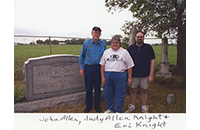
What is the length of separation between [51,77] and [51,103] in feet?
2.12

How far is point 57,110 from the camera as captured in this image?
353 centimetres

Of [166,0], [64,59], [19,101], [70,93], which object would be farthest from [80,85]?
[166,0]

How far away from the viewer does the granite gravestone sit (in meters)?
3.44

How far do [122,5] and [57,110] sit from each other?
369 cm

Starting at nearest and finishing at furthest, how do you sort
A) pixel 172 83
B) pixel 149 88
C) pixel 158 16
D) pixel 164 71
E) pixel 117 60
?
pixel 117 60 → pixel 158 16 → pixel 149 88 → pixel 172 83 → pixel 164 71

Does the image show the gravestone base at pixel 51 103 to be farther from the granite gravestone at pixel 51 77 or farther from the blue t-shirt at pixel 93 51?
the blue t-shirt at pixel 93 51

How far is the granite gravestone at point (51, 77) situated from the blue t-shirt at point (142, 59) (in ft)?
5.44

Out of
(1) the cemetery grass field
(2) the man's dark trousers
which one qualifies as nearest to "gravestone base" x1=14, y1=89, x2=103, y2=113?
(1) the cemetery grass field

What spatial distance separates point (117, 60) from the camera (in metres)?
2.71

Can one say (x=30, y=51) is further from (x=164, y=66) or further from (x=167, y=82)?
(x=164, y=66)

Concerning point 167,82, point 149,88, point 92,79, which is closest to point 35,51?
point 92,79

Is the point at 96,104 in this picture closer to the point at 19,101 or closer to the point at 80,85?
the point at 80,85

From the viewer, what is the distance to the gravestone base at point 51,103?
333 centimetres

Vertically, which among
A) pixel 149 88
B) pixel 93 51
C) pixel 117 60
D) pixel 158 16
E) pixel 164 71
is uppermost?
pixel 158 16
